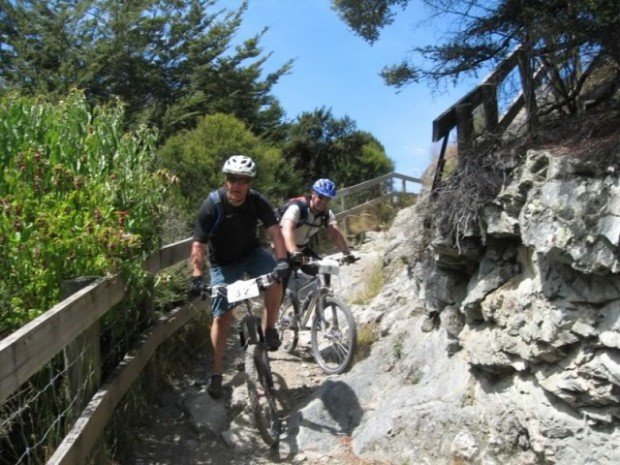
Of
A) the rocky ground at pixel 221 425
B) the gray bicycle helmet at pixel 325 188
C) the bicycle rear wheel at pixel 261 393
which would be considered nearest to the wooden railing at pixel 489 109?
the gray bicycle helmet at pixel 325 188

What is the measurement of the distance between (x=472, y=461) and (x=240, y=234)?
2591 millimetres

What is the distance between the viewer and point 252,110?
58.7 ft

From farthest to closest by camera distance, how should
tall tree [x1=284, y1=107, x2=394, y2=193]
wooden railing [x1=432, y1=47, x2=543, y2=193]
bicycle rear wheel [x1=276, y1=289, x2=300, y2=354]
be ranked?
1. tall tree [x1=284, y1=107, x2=394, y2=193]
2. bicycle rear wheel [x1=276, y1=289, x2=300, y2=354]
3. wooden railing [x1=432, y1=47, x2=543, y2=193]

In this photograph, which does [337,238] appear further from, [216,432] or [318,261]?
[216,432]

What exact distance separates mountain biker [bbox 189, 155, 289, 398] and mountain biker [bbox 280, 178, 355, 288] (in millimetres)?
496

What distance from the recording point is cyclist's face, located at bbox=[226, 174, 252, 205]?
5449 millimetres

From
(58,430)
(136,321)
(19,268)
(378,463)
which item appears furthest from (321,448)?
(19,268)

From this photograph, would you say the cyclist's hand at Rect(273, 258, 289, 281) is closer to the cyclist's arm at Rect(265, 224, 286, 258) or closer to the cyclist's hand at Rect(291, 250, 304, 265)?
the cyclist's arm at Rect(265, 224, 286, 258)

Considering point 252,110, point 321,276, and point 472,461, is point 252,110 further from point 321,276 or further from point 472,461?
point 472,461

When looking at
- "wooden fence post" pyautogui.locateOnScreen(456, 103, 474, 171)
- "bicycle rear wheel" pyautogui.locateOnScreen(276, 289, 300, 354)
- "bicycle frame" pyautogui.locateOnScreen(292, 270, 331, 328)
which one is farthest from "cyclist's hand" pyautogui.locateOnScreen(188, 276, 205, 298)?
"wooden fence post" pyautogui.locateOnScreen(456, 103, 474, 171)

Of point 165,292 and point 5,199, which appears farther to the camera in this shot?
point 165,292

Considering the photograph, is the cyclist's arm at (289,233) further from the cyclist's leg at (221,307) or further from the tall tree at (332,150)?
→ the tall tree at (332,150)

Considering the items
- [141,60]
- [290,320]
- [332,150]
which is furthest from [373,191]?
[290,320]

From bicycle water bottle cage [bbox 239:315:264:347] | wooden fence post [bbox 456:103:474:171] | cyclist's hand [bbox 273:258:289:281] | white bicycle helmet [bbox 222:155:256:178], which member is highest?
wooden fence post [bbox 456:103:474:171]
